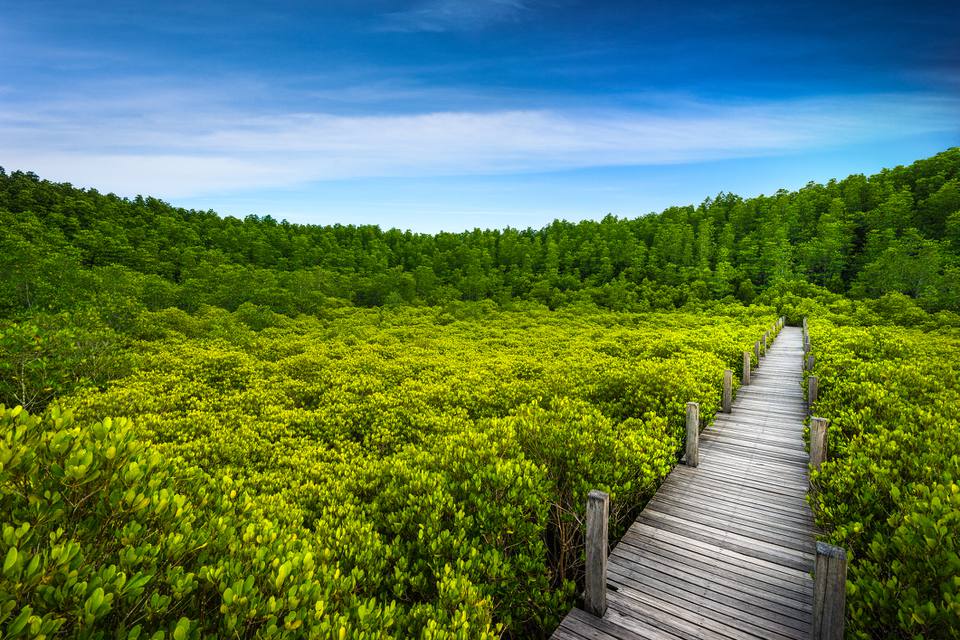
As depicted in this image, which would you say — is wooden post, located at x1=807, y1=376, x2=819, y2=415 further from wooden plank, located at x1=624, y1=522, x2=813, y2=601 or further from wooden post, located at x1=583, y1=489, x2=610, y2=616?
wooden post, located at x1=583, y1=489, x2=610, y2=616

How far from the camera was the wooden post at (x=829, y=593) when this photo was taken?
3975 millimetres

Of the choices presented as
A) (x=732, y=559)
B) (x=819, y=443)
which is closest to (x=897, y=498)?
(x=732, y=559)

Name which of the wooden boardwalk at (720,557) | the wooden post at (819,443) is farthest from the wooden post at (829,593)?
the wooden post at (819,443)

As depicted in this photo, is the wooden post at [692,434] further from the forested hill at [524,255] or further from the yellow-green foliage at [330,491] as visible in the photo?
the forested hill at [524,255]

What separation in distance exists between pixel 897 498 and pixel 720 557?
8.53 feet

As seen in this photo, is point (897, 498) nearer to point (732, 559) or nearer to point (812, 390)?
point (732, 559)

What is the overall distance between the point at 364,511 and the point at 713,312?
4974 centimetres

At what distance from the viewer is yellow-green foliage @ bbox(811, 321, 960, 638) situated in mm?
3572

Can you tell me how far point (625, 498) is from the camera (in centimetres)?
707

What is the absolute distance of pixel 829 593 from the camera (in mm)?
4047

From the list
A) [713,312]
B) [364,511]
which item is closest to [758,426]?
[364,511]

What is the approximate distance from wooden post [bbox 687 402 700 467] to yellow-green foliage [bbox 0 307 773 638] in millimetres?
776

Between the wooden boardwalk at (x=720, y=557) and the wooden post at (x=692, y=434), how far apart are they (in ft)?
0.70

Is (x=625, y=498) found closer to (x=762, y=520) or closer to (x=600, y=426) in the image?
(x=600, y=426)
